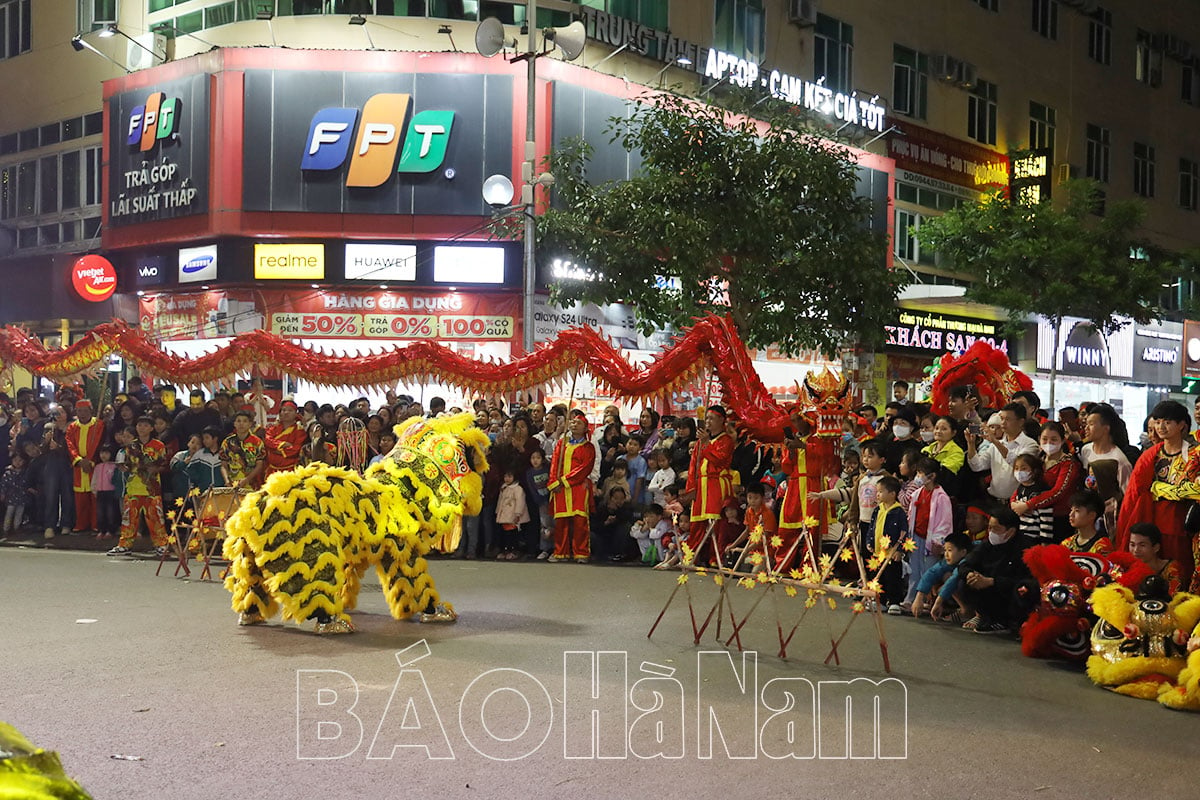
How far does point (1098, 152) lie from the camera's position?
36.1 m

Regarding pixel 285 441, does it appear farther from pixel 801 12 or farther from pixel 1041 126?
pixel 1041 126

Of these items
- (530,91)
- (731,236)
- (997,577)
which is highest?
(530,91)

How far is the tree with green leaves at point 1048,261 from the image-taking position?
2538 cm

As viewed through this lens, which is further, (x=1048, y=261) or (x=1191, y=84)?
(x=1191, y=84)

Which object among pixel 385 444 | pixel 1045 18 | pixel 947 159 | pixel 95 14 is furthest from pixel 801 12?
pixel 385 444

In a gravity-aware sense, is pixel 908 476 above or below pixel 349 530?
above

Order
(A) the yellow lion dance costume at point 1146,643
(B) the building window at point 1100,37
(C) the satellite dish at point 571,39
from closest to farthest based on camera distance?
(A) the yellow lion dance costume at point 1146,643
(C) the satellite dish at point 571,39
(B) the building window at point 1100,37

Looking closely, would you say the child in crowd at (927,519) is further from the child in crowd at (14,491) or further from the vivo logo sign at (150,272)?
the vivo logo sign at (150,272)

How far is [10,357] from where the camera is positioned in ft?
52.2

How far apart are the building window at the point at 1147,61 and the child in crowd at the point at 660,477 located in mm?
30721

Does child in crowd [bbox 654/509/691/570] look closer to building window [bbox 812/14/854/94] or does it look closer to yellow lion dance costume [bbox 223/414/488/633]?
yellow lion dance costume [bbox 223/414/488/633]

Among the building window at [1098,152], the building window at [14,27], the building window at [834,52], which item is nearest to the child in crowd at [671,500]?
the building window at [834,52]

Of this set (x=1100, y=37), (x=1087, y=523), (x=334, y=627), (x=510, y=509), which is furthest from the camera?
(x=1100, y=37)

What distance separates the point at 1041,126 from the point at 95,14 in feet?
77.7
